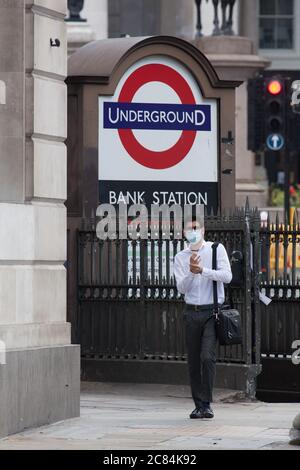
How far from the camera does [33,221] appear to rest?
14.1m

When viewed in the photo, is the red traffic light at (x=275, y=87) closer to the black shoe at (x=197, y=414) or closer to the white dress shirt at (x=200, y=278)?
the white dress shirt at (x=200, y=278)

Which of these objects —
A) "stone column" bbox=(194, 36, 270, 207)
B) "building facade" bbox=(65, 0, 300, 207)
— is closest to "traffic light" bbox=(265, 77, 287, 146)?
"stone column" bbox=(194, 36, 270, 207)

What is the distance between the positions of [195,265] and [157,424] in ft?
4.92

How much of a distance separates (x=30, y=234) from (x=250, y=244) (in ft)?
10.6

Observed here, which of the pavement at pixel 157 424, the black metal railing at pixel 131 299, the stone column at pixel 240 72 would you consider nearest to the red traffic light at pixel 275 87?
the black metal railing at pixel 131 299

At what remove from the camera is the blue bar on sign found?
17469mm

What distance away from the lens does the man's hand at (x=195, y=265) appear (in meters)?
14.4

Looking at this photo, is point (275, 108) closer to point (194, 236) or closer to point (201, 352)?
point (194, 236)

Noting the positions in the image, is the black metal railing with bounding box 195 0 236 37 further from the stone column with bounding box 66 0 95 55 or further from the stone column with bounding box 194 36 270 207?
the stone column with bounding box 66 0 95 55

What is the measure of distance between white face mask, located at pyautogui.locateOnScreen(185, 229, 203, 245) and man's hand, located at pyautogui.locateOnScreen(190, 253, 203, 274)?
218mm

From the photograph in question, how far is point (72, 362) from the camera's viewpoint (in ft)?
47.6

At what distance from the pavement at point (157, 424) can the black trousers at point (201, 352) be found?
1.00 feet

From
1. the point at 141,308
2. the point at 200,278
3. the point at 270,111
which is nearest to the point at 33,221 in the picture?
the point at 200,278

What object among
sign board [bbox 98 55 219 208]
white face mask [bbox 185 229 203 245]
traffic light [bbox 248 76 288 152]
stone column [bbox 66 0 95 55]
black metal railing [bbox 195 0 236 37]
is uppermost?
black metal railing [bbox 195 0 236 37]
